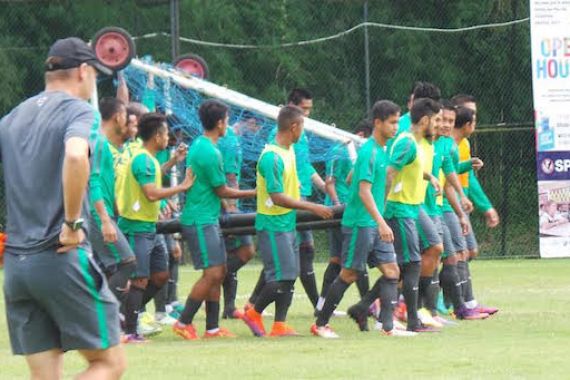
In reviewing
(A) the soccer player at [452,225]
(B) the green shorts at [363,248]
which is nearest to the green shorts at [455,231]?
(A) the soccer player at [452,225]

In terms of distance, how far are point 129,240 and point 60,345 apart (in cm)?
542

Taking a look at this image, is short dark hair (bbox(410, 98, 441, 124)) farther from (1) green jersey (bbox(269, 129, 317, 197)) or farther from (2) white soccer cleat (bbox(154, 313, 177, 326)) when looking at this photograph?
(2) white soccer cleat (bbox(154, 313, 177, 326))

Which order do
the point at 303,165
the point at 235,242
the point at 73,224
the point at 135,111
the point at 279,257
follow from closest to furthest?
1. the point at 73,224
2. the point at 279,257
3. the point at 135,111
4. the point at 235,242
5. the point at 303,165

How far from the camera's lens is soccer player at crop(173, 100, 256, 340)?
12.4 m

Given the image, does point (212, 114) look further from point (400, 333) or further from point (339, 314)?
A: point (339, 314)

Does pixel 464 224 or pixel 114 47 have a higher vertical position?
pixel 114 47

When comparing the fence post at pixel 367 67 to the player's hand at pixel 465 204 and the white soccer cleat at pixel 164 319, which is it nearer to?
the player's hand at pixel 465 204

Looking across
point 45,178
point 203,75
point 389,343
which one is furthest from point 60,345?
point 203,75

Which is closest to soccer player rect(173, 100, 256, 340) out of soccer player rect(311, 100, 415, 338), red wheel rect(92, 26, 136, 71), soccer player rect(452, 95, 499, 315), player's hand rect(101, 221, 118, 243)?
soccer player rect(311, 100, 415, 338)

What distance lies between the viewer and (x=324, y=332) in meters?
12.4

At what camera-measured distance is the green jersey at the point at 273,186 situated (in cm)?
1209

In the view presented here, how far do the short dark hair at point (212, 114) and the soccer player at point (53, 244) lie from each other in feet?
18.0

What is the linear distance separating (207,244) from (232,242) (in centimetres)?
200

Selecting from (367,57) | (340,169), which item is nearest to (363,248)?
(340,169)
